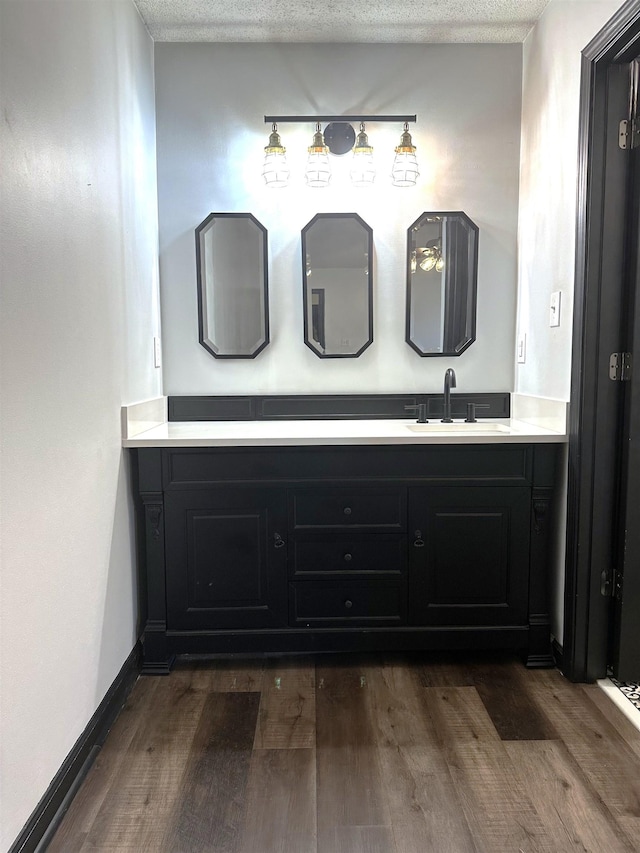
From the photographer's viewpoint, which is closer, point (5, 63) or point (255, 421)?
point (5, 63)

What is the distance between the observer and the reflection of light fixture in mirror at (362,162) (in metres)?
2.47

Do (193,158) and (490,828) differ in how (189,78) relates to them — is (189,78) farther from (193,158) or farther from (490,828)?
(490,828)

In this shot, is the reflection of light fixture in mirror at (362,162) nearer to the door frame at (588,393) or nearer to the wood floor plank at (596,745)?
the door frame at (588,393)

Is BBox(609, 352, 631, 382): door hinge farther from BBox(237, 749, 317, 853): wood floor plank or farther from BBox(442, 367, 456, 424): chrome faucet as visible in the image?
BBox(237, 749, 317, 853): wood floor plank

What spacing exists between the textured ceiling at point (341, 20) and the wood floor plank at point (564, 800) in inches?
101

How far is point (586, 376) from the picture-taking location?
2.01 m

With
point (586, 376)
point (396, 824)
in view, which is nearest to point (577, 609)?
point (586, 376)

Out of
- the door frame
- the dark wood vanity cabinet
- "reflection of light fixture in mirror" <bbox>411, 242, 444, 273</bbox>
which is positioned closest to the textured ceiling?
the door frame

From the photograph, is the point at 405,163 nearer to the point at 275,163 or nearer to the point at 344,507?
the point at 275,163

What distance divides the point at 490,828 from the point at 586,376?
1341 mm

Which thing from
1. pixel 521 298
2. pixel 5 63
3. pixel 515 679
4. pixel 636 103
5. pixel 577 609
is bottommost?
pixel 515 679

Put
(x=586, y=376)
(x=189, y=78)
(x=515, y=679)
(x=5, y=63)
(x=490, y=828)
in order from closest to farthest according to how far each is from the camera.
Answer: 1. (x=5, y=63)
2. (x=490, y=828)
3. (x=586, y=376)
4. (x=515, y=679)
5. (x=189, y=78)

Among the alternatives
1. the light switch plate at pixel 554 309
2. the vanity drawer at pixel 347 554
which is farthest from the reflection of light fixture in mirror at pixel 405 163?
the vanity drawer at pixel 347 554

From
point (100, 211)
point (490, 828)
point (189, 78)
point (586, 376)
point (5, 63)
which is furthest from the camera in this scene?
point (189, 78)
